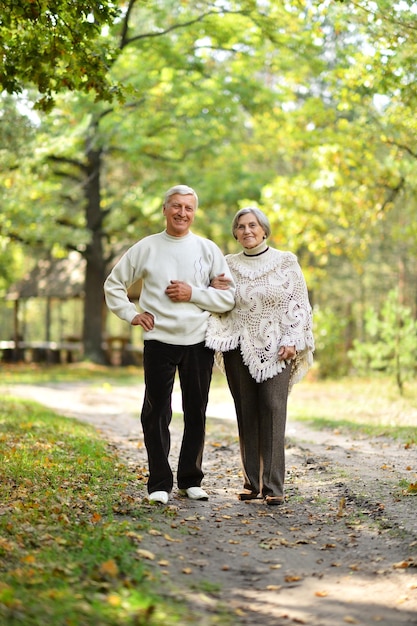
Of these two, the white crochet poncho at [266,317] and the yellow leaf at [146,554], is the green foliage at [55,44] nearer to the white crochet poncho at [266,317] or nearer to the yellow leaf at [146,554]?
the white crochet poncho at [266,317]

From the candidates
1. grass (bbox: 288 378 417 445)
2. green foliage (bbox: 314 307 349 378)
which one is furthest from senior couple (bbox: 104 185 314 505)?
green foliage (bbox: 314 307 349 378)

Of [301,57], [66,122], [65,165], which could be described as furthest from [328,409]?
[65,165]

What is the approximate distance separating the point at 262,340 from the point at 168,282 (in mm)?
845

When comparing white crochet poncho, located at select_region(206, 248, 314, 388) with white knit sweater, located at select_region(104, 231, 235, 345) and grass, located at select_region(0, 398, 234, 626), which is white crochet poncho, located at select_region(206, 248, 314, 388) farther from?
grass, located at select_region(0, 398, 234, 626)

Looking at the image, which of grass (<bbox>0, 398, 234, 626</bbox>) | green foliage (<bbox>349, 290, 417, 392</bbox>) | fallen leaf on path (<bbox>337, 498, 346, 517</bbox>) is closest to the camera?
grass (<bbox>0, 398, 234, 626</bbox>)

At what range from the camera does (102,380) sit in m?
22.1

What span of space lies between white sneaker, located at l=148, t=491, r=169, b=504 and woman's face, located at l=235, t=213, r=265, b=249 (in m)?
1.94

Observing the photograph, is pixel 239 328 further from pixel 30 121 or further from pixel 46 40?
pixel 30 121

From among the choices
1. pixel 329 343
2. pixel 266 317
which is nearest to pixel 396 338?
pixel 329 343

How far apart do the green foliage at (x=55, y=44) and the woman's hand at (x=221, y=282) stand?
8.56 feet

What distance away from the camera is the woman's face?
21.0 ft

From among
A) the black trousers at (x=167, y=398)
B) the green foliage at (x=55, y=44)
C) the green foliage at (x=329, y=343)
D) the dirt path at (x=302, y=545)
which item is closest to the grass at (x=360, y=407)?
the green foliage at (x=329, y=343)

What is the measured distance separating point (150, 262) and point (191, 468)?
1603 mm

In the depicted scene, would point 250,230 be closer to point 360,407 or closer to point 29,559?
point 29,559
